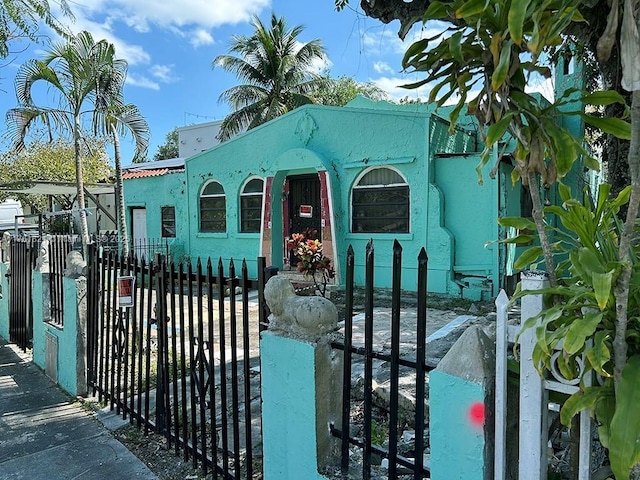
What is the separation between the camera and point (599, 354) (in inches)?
49.7

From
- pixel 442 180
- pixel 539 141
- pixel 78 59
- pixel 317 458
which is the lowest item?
pixel 317 458

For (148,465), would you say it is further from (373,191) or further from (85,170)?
(85,170)

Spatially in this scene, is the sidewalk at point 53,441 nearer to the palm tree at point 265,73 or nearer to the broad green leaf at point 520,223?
the broad green leaf at point 520,223

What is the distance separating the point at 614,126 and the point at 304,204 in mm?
10928

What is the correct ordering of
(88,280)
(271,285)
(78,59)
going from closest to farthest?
1. (271,285)
2. (88,280)
3. (78,59)

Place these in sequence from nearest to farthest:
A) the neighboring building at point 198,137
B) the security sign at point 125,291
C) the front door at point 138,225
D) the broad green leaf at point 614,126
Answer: the broad green leaf at point 614,126
the security sign at point 125,291
the front door at point 138,225
the neighboring building at point 198,137

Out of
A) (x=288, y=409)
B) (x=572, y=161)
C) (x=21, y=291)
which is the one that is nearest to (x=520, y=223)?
(x=572, y=161)

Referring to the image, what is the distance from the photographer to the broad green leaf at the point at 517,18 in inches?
47.0

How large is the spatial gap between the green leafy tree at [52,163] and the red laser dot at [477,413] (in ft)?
79.8

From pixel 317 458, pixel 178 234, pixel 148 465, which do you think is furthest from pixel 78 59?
pixel 317 458

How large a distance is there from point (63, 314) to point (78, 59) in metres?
9.54

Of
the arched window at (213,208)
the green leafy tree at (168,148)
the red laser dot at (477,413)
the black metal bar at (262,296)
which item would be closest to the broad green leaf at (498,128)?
the red laser dot at (477,413)

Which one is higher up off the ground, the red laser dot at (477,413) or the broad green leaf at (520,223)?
the broad green leaf at (520,223)

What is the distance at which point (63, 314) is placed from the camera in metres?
5.10
